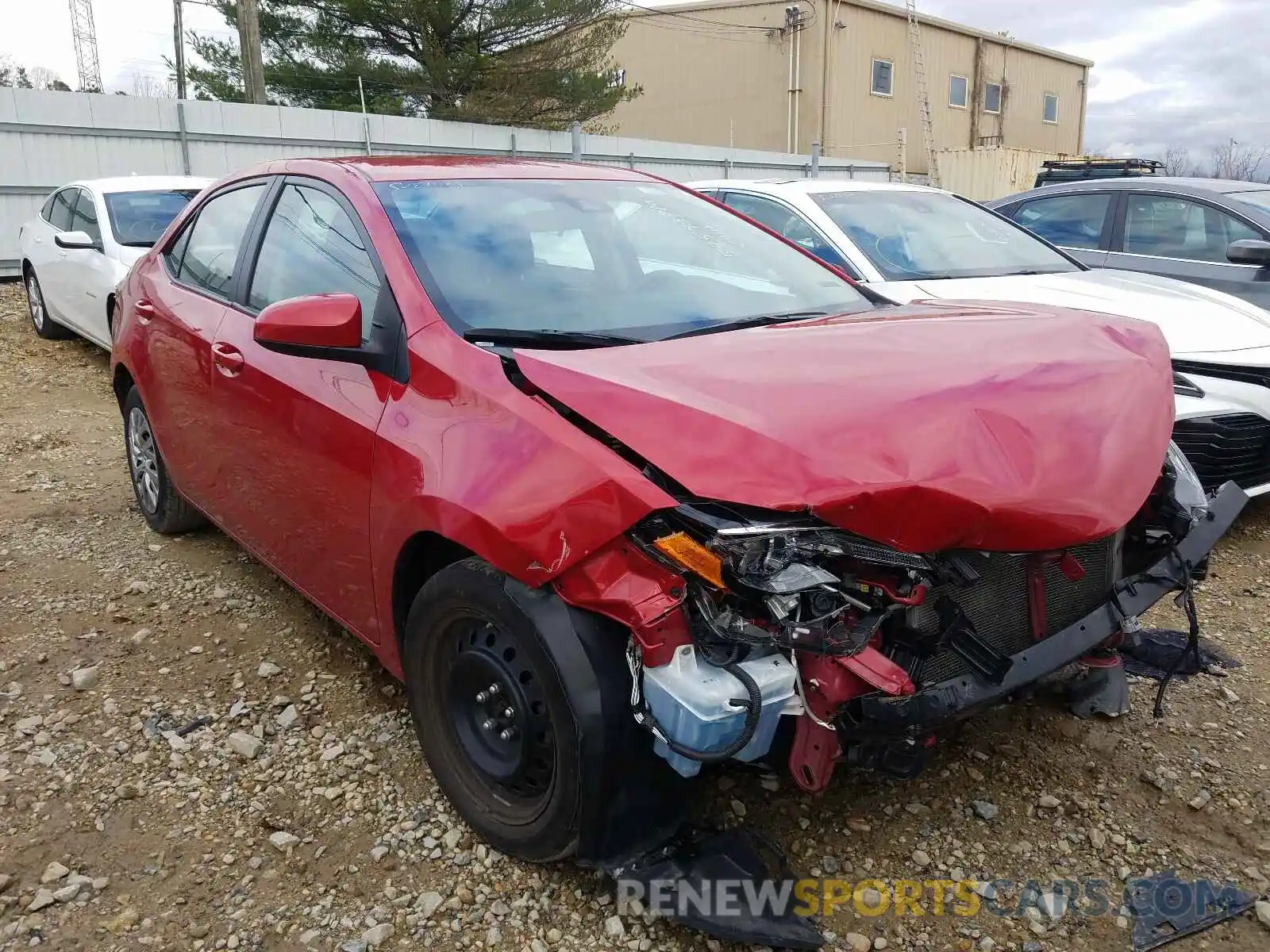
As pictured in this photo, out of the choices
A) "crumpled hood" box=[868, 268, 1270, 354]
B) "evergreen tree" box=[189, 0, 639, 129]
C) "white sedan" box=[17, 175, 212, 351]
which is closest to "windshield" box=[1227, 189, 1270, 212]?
"crumpled hood" box=[868, 268, 1270, 354]

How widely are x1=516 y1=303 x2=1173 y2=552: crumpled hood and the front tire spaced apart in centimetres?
52

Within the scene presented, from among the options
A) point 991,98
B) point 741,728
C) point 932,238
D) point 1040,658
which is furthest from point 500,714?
point 991,98

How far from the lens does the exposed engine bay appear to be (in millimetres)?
1941

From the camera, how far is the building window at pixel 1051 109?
33.2 meters

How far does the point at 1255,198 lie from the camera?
6.54 meters

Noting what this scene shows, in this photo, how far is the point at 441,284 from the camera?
103 inches

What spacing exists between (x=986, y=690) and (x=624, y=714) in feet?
2.60

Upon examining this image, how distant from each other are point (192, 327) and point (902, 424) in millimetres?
2784

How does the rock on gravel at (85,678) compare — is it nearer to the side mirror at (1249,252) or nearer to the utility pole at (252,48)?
the side mirror at (1249,252)

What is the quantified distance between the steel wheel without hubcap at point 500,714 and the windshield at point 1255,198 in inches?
249

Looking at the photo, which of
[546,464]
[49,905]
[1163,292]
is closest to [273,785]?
[49,905]

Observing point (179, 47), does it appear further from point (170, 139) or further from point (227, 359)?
point (227, 359)

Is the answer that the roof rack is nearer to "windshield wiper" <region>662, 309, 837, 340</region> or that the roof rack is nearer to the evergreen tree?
the evergreen tree

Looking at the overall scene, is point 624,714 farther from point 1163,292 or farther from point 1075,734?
point 1163,292
